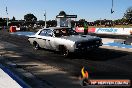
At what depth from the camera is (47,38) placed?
1462 centimetres

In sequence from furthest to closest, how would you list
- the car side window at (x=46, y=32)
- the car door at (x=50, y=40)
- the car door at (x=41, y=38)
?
the car door at (x=41, y=38)
the car side window at (x=46, y=32)
the car door at (x=50, y=40)

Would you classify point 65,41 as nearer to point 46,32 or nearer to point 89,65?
point 46,32

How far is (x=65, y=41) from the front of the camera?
13172mm

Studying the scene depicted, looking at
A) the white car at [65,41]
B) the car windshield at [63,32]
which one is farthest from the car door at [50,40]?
the car windshield at [63,32]

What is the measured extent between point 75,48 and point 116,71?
3.31 meters

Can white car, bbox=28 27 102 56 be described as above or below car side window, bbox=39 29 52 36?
below

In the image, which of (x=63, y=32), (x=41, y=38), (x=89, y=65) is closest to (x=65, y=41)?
(x=63, y=32)

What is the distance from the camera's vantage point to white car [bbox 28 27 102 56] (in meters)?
12.8

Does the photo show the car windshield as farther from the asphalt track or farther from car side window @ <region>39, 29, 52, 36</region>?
the asphalt track

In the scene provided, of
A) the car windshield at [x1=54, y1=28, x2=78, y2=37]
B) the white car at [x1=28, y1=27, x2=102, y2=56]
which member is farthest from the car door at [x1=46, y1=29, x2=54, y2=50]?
the car windshield at [x1=54, y1=28, x2=78, y2=37]

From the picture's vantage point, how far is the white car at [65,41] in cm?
1277

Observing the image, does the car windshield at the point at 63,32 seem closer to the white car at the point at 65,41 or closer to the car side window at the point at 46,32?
the white car at the point at 65,41

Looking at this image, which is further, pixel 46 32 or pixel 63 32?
pixel 46 32

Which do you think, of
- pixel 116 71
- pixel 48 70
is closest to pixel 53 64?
pixel 48 70
